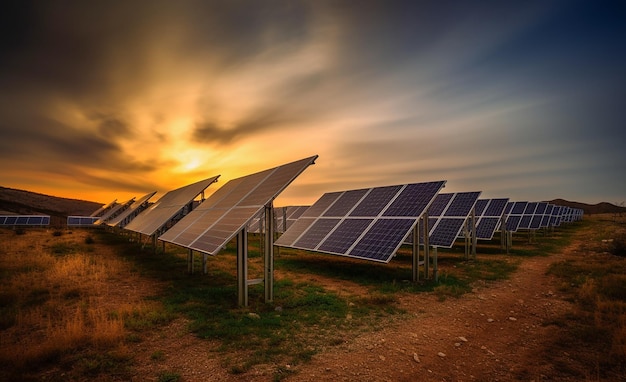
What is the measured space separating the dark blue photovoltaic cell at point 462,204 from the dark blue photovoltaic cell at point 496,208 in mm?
4915

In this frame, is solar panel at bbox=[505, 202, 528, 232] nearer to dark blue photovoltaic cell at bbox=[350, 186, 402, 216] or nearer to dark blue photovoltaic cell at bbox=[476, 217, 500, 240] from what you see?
dark blue photovoltaic cell at bbox=[476, 217, 500, 240]

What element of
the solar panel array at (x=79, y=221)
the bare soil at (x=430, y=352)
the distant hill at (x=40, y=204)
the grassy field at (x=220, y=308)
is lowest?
the bare soil at (x=430, y=352)

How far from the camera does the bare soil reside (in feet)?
19.7

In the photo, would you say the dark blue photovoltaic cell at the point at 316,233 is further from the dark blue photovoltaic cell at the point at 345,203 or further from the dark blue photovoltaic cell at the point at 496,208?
the dark blue photovoltaic cell at the point at 496,208

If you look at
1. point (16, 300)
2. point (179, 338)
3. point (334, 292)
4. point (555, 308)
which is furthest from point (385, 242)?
point (16, 300)

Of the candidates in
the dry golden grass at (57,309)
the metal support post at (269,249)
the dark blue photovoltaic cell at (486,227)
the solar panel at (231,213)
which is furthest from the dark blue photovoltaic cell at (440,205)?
the dry golden grass at (57,309)

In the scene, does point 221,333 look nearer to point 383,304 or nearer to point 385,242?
point 383,304

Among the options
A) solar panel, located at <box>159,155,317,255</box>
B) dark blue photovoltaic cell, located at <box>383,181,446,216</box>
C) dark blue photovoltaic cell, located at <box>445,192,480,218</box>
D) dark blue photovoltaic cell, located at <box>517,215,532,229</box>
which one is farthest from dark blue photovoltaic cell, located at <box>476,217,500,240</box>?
solar panel, located at <box>159,155,317,255</box>

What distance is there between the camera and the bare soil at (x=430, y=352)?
6016 millimetres

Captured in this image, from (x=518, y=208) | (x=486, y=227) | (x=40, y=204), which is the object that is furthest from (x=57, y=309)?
(x=40, y=204)

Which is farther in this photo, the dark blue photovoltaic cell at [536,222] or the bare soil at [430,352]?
the dark blue photovoltaic cell at [536,222]

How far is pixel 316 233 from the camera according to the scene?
59.0ft

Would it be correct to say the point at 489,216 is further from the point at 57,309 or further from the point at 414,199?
the point at 57,309

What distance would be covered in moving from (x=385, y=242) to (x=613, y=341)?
731 cm
